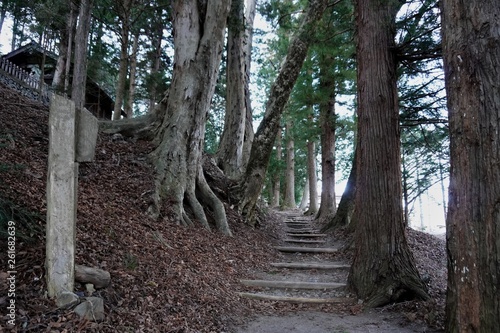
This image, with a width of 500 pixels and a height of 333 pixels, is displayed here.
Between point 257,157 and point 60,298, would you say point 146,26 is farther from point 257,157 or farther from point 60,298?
point 60,298

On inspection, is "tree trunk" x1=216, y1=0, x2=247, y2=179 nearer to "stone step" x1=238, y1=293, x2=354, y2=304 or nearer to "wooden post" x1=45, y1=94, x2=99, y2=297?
"stone step" x1=238, y1=293, x2=354, y2=304

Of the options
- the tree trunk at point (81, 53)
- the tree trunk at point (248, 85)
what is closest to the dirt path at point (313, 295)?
the tree trunk at point (248, 85)

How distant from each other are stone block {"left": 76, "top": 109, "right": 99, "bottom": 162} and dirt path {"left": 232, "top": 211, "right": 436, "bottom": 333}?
254 centimetres

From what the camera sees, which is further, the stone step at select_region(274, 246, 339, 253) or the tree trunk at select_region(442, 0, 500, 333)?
the stone step at select_region(274, 246, 339, 253)

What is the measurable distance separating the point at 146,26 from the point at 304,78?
7617 millimetres

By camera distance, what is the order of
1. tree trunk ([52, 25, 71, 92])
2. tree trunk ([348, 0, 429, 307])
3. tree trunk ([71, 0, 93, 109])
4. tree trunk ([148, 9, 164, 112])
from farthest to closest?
tree trunk ([52, 25, 71, 92]), tree trunk ([148, 9, 164, 112]), tree trunk ([71, 0, 93, 109]), tree trunk ([348, 0, 429, 307])

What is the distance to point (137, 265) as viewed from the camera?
3797 millimetres

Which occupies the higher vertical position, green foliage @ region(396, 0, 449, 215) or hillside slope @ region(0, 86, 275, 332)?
green foliage @ region(396, 0, 449, 215)

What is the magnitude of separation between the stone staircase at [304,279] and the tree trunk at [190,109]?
65.4 inches

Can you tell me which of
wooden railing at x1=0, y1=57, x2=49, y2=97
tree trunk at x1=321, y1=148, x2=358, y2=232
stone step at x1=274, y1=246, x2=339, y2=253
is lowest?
stone step at x1=274, y1=246, x2=339, y2=253

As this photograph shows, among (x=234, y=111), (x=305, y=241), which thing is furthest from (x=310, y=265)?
(x=234, y=111)

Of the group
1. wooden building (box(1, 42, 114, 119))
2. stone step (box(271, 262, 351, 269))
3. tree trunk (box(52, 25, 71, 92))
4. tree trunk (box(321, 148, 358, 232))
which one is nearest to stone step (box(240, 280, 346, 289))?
stone step (box(271, 262, 351, 269))

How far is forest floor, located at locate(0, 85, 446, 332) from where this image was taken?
2.82 m

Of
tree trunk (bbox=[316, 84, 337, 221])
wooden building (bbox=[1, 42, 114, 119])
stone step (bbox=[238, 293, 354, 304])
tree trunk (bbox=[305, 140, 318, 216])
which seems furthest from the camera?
wooden building (bbox=[1, 42, 114, 119])
